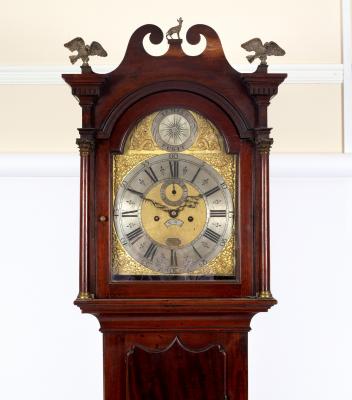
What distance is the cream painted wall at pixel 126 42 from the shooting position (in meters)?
2.43

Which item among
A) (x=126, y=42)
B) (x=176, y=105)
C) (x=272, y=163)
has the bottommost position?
(x=272, y=163)

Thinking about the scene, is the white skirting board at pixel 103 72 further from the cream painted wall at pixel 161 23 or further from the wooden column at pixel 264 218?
the wooden column at pixel 264 218

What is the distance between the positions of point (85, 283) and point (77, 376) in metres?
0.52

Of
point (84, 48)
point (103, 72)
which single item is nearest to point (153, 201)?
point (84, 48)

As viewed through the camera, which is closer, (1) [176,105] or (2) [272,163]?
(1) [176,105]

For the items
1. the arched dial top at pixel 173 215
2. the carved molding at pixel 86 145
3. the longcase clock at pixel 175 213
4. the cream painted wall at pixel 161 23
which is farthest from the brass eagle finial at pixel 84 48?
the cream painted wall at pixel 161 23

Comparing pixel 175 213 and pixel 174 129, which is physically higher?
pixel 174 129

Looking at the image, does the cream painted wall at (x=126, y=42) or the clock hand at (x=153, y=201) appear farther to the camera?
the cream painted wall at (x=126, y=42)

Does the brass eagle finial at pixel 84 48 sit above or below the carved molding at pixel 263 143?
above

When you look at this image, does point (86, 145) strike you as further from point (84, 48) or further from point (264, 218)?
point (264, 218)

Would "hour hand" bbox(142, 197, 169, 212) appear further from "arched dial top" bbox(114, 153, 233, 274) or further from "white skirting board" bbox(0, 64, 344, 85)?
"white skirting board" bbox(0, 64, 344, 85)

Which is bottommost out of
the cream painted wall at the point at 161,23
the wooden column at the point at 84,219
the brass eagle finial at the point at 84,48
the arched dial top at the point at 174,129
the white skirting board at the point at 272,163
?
the wooden column at the point at 84,219

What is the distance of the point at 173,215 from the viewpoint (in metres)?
2.04
